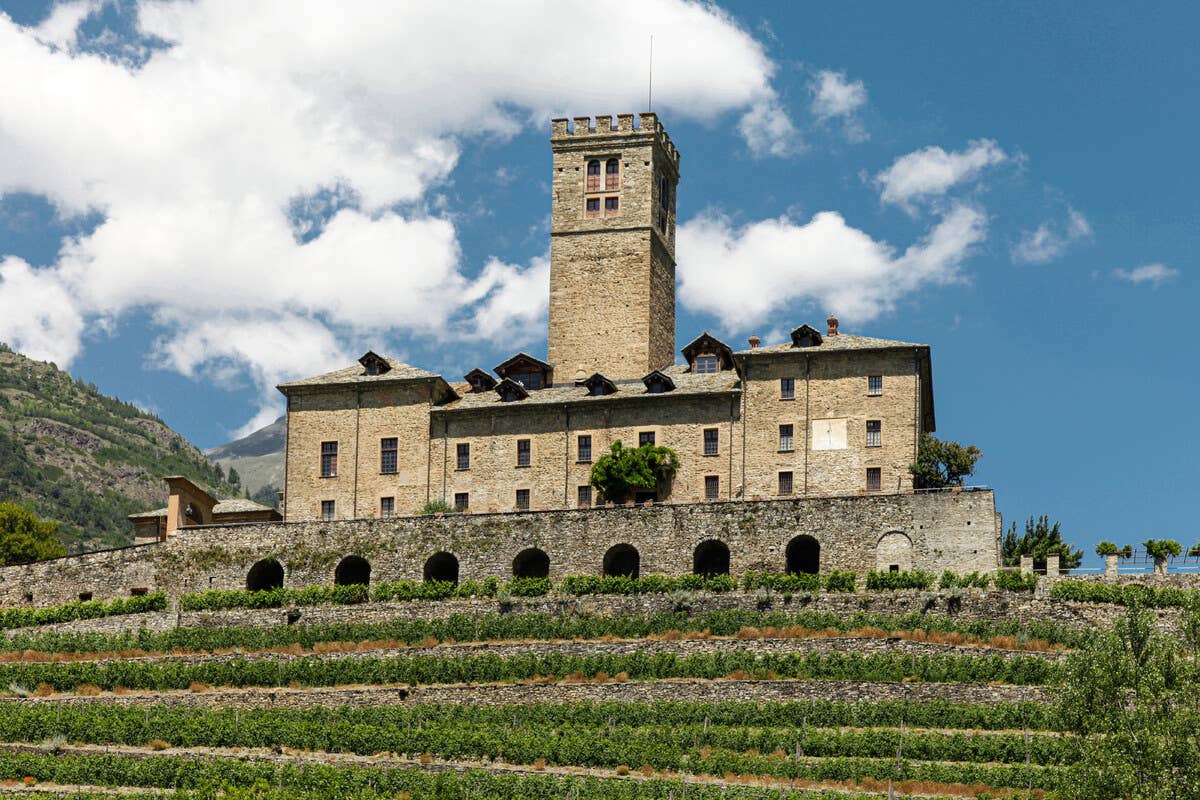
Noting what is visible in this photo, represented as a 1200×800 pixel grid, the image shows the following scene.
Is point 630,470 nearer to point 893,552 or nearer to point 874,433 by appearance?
point 874,433

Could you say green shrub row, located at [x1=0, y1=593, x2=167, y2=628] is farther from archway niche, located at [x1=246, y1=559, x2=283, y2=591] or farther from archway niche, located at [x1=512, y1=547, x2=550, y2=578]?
archway niche, located at [x1=512, y1=547, x2=550, y2=578]

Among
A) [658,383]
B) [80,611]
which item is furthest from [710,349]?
[80,611]

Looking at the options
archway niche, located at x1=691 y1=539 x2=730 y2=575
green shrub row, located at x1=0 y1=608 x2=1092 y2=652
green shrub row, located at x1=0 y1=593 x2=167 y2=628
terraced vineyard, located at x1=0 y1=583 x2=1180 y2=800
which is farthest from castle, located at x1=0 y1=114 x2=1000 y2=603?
green shrub row, located at x1=0 y1=608 x2=1092 y2=652

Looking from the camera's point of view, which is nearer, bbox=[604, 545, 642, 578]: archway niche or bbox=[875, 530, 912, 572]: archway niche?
bbox=[875, 530, 912, 572]: archway niche

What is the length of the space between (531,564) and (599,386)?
903 cm

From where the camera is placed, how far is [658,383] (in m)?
72.1

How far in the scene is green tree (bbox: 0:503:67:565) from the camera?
8125cm

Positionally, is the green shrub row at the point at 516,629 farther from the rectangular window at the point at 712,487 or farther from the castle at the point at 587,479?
the rectangular window at the point at 712,487

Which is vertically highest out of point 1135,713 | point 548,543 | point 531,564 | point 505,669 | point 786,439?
point 786,439

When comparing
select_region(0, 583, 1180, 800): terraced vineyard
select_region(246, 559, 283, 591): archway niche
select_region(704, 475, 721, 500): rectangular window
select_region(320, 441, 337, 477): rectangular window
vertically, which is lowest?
select_region(0, 583, 1180, 800): terraced vineyard

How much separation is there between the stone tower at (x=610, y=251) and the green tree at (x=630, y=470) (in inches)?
303

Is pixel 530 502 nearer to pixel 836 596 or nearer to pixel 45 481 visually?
pixel 836 596

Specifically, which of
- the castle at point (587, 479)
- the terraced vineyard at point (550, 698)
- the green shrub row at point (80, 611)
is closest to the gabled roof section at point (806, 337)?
the castle at point (587, 479)

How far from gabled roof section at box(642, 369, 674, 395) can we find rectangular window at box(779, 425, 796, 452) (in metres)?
5.03
